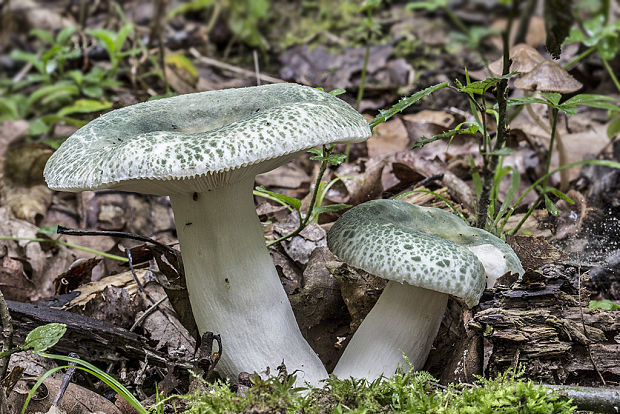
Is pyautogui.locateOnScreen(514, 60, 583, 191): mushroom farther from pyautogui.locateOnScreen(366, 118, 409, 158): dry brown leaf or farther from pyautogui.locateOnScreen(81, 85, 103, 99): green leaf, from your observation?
pyautogui.locateOnScreen(81, 85, 103, 99): green leaf

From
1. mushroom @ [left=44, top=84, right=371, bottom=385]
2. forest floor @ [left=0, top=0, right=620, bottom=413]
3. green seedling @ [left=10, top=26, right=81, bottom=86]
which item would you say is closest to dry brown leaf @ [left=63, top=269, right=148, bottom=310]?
forest floor @ [left=0, top=0, right=620, bottom=413]

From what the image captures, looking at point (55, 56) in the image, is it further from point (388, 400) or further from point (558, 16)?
point (558, 16)

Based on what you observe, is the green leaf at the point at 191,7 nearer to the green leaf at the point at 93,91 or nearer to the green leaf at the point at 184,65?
the green leaf at the point at 184,65

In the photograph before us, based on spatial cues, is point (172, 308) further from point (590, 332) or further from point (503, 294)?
point (590, 332)

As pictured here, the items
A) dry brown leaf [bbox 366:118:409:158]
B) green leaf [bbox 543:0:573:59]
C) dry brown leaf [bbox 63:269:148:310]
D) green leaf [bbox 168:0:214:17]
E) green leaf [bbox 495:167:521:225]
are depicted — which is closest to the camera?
green leaf [bbox 543:0:573:59]

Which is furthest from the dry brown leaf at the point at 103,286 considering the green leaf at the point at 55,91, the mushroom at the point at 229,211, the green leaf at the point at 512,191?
the green leaf at the point at 55,91
